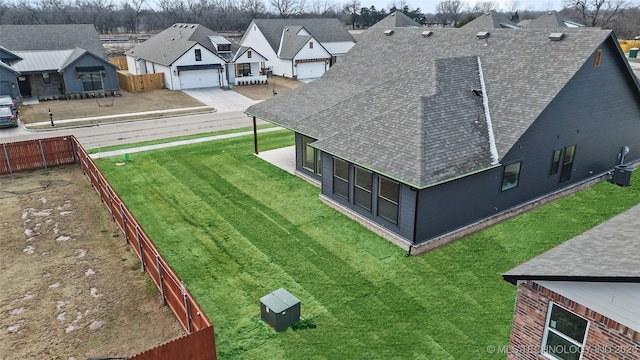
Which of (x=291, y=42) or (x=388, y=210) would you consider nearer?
(x=388, y=210)

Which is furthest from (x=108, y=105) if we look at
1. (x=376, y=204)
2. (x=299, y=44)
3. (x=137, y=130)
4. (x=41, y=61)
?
(x=376, y=204)

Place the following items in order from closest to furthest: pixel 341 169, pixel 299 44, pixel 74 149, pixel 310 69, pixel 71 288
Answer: pixel 71 288
pixel 341 169
pixel 74 149
pixel 299 44
pixel 310 69

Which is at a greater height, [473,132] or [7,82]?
[7,82]

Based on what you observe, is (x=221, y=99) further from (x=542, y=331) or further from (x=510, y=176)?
(x=542, y=331)

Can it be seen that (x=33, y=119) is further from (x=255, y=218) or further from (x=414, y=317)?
(x=414, y=317)

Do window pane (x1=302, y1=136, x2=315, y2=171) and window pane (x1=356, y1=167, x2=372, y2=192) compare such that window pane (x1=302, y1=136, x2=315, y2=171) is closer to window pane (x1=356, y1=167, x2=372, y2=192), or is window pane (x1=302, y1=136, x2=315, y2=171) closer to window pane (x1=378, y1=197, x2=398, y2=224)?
window pane (x1=356, y1=167, x2=372, y2=192)

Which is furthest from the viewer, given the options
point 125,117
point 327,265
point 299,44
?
point 299,44

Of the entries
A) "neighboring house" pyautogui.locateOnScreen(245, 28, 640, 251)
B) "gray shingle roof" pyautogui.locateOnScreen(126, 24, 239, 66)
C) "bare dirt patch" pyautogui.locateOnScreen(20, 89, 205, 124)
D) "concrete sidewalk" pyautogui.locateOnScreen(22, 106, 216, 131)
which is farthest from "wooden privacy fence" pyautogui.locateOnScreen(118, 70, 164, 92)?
"neighboring house" pyautogui.locateOnScreen(245, 28, 640, 251)
